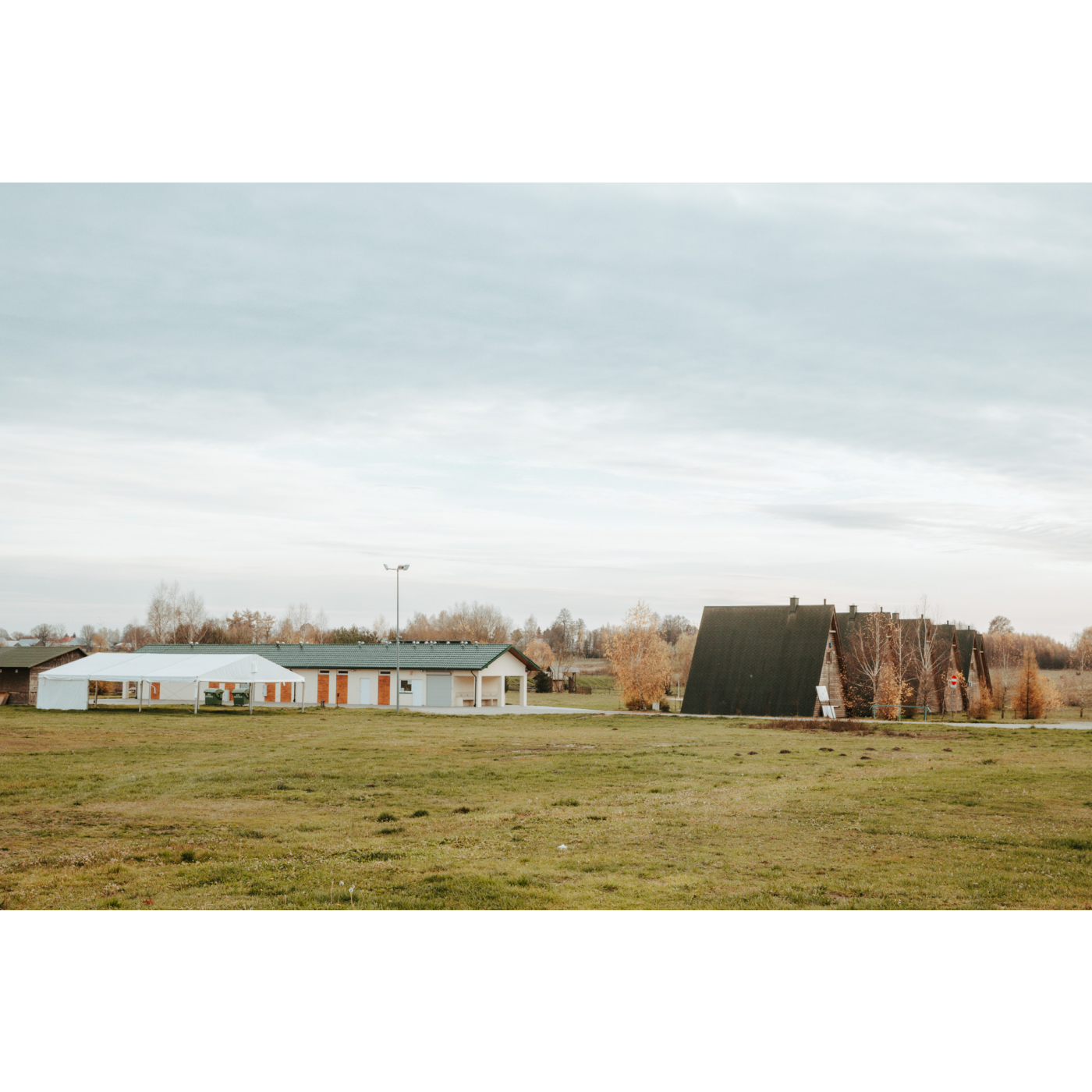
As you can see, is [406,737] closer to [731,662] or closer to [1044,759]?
[1044,759]

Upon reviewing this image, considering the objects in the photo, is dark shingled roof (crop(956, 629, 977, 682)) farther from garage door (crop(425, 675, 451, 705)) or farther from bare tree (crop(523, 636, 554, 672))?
bare tree (crop(523, 636, 554, 672))

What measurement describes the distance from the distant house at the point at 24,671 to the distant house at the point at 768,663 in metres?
32.8

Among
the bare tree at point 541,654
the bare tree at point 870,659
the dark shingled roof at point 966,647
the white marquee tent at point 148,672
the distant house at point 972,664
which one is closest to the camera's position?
the white marquee tent at point 148,672

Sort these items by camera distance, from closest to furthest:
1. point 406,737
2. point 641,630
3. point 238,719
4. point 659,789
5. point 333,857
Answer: point 333,857
point 659,789
point 406,737
point 238,719
point 641,630

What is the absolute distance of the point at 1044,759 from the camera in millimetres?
19297

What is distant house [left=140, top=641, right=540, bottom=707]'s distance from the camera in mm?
43469

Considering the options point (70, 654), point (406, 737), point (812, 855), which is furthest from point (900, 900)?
point (70, 654)

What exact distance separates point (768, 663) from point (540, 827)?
1331 inches

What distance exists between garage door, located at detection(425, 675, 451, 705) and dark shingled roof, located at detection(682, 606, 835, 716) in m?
11.8

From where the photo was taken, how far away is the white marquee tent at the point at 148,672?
38.0 m

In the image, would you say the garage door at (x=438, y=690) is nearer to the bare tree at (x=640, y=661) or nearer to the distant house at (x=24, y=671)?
the bare tree at (x=640, y=661)

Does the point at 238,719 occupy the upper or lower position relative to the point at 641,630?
lower

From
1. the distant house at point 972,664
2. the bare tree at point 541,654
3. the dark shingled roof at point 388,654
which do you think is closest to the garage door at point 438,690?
the dark shingled roof at point 388,654

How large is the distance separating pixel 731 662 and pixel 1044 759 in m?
24.5
